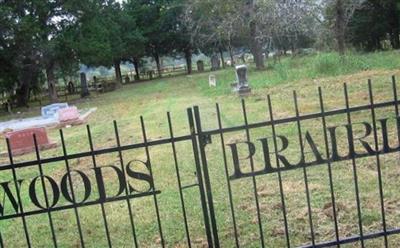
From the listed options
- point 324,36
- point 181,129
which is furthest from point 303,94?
point 324,36

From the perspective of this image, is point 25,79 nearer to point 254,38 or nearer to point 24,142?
point 254,38

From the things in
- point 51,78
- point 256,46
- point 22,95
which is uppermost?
point 256,46

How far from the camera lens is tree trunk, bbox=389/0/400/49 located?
114ft

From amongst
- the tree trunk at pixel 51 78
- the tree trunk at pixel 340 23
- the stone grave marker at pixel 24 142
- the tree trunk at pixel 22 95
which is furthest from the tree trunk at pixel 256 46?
the stone grave marker at pixel 24 142

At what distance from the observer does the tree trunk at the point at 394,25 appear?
114ft

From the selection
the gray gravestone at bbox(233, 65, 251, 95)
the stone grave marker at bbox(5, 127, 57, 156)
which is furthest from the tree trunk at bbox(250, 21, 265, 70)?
the stone grave marker at bbox(5, 127, 57, 156)

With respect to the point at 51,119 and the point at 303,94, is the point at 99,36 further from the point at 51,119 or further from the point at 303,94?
the point at 303,94

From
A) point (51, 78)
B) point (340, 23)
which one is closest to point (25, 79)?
point (51, 78)

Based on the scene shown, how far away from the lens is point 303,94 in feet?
47.3

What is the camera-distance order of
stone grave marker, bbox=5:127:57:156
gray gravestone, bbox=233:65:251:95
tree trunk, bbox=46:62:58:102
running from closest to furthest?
stone grave marker, bbox=5:127:57:156 → gray gravestone, bbox=233:65:251:95 → tree trunk, bbox=46:62:58:102

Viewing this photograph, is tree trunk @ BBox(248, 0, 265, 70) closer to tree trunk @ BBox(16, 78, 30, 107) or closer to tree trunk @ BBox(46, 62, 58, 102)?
tree trunk @ BBox(46, 62, 58, 102)

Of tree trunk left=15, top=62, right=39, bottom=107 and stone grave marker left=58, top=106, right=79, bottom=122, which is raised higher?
tree trunk left=15, top=62, right=39, bottom=107

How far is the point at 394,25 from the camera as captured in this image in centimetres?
3628

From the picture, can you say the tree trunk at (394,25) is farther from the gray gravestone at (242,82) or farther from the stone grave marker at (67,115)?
the stone grave marker at (67,115)
